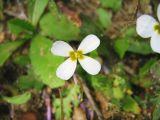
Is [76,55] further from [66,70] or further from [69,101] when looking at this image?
[69,101]

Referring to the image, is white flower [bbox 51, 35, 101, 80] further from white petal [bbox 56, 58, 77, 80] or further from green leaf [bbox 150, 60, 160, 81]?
green leaf [bbox 150, 60, 160, 81]

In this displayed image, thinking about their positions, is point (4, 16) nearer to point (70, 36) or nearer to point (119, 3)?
point (70, 36)

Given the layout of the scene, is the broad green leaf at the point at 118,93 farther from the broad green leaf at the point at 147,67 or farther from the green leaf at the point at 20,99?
the green leaf at the point at 20,99

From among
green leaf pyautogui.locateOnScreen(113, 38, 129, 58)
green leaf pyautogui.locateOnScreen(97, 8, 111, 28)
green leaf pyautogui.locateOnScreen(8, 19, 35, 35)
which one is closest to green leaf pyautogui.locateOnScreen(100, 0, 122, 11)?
green leaf pyautogui.locateOnScreen(97, 8, 111, 28)

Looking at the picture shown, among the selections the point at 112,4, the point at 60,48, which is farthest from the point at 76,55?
the point at 112,4

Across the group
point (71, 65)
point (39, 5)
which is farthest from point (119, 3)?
point (71, 65)
